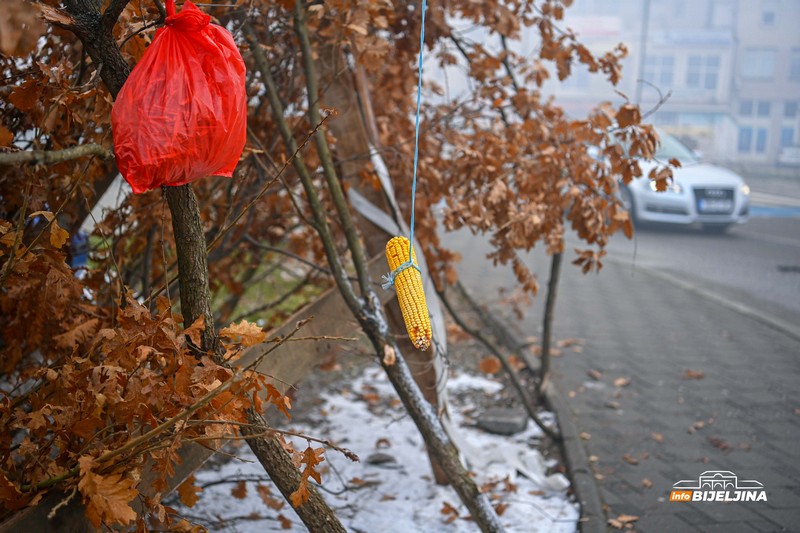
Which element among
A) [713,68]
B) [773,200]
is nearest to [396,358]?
[773,200]

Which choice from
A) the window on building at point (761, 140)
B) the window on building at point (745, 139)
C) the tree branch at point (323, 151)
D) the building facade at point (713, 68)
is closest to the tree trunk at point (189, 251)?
the tree branch at point (323, 151)

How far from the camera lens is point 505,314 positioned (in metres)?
8.07

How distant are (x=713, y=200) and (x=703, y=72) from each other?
3006 cm

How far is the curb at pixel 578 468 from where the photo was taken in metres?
3.77

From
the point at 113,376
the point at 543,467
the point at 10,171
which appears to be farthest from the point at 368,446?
the point at 113,376

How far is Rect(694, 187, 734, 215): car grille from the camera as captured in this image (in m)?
13.2

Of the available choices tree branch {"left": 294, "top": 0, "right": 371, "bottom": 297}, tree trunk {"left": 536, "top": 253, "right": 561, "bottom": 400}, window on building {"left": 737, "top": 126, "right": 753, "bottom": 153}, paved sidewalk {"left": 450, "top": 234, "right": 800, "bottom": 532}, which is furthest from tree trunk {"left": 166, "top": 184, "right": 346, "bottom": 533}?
window on building {"left": 737, "top": 126, "right": 753, "bottom": 153}

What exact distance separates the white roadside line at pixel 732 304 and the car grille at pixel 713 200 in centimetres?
336

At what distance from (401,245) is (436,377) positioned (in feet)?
5.78

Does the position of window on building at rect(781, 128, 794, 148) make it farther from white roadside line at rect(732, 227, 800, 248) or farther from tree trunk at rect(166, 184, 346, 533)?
tree trunk at rect(166, 184, 346, 533)

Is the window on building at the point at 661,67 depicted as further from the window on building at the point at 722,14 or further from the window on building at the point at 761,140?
the window on building at the point at 761,140

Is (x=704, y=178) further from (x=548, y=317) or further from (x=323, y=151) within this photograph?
(x=323, y=151)

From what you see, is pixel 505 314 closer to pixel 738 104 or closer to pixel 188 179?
pixel 188 179

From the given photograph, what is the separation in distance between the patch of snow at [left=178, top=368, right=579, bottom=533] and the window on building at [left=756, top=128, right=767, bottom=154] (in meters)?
35.2
